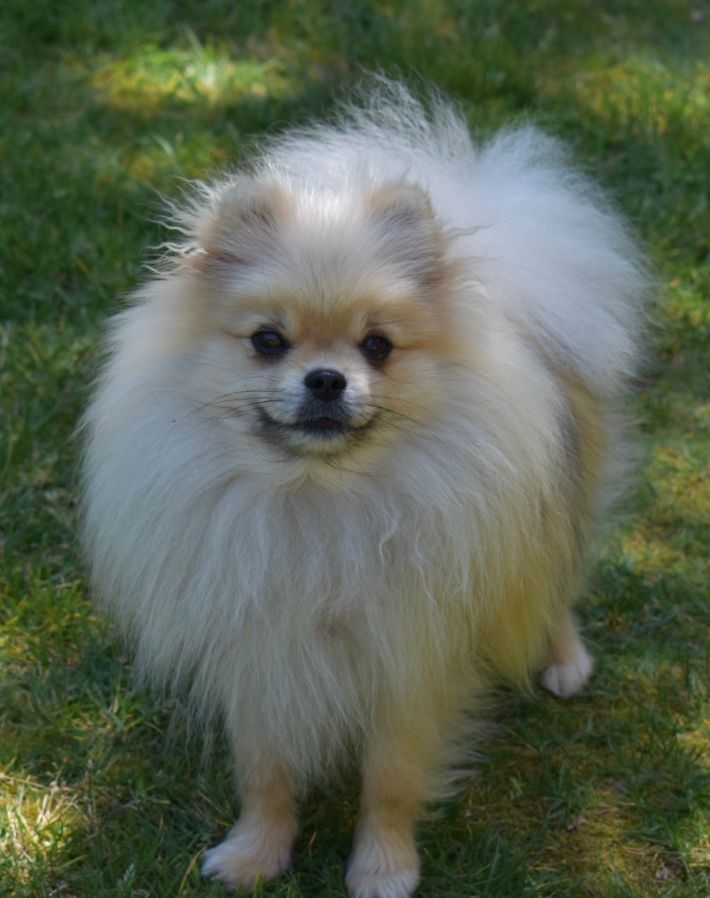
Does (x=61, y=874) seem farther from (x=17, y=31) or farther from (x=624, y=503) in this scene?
(x=17, y=31)

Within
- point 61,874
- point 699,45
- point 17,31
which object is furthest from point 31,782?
point 699,45

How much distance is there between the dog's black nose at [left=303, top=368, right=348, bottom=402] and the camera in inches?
88.9

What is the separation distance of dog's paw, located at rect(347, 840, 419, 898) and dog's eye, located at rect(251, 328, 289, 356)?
105cm

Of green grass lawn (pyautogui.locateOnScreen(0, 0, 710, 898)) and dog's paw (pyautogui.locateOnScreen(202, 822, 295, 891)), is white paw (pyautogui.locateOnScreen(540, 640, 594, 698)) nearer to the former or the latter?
green grass lawn (pyautogui.locateOnScreen(0, 0, 710, 898))

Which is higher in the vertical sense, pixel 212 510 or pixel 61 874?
pixel 212 510

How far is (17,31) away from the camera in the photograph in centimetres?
502

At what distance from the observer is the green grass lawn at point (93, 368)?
2750 millimetres

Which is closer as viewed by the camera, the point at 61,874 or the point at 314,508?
the point at 314,508

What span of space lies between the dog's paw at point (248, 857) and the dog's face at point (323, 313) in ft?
2.94

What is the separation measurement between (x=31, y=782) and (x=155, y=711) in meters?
0.32

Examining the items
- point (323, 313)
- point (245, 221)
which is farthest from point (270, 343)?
point (245, 221)

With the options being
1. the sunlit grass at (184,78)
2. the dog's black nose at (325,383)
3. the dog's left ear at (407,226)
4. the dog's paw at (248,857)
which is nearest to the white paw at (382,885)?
the dog's paw at (248,857)

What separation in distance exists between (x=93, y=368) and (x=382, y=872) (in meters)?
1.76

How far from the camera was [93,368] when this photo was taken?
3.73 meters
